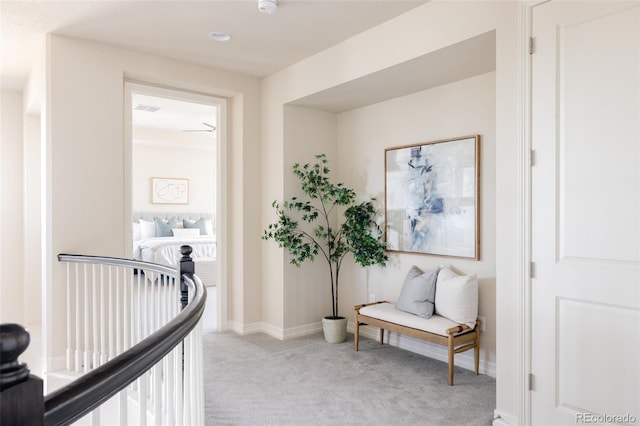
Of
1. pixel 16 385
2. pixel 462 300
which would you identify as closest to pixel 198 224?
pixel 462 300

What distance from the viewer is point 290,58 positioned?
416 cm

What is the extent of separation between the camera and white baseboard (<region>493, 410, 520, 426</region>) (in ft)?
8.25

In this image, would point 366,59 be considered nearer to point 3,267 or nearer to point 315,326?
point 315,326

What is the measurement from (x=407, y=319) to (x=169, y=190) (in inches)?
279

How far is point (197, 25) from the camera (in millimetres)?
3430

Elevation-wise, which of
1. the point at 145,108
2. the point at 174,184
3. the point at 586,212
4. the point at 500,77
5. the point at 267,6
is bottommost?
the point at 586,212

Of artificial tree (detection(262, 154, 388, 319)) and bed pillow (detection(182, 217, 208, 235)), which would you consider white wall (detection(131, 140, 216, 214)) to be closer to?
bed pillow (detection(182, 217, 208, 235))

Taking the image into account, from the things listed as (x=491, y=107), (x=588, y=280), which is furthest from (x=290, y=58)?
(x=588, y=280)

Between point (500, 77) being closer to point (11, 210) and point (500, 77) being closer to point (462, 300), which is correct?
point (462, 300)

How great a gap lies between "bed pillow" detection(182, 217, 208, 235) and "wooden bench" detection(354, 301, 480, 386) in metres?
5.93

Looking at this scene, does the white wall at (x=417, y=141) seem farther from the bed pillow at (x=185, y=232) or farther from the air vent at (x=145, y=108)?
the bed pillow at (x=185, y=232)

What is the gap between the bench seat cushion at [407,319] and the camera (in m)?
3.34

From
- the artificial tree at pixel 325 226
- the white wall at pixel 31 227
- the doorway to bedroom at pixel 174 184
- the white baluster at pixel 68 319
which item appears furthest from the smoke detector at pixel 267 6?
the white wall at pixel 31 227

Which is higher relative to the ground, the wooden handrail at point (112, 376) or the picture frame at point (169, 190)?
the picture frame at point (169, 190)
